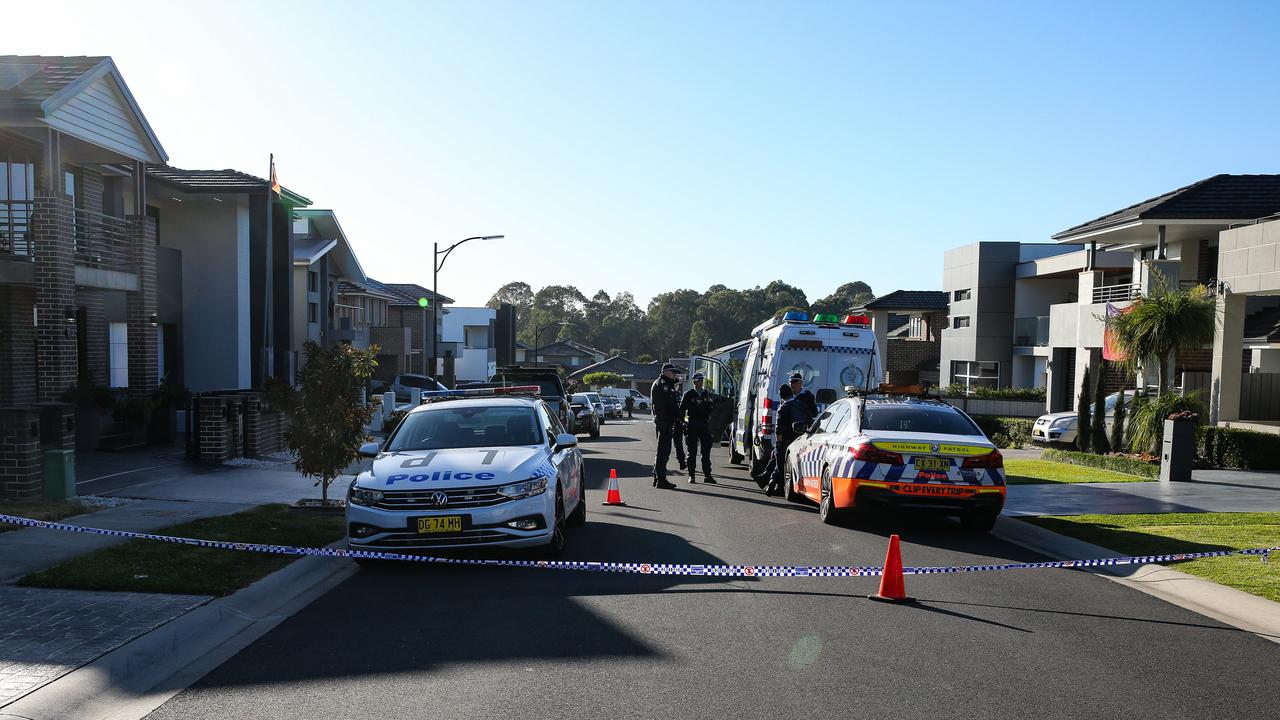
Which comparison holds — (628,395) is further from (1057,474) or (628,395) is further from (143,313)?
(1057,474)

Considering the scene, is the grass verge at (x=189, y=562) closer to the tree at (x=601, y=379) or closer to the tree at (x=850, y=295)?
the tree at (x=601, y=379)

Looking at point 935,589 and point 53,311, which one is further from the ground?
point 53,311

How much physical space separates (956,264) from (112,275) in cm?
3681

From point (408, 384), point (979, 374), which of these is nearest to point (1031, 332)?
point (979, 374)

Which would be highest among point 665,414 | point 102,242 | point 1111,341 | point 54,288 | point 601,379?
point 102,242

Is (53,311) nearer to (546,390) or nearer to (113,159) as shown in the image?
(113,159)

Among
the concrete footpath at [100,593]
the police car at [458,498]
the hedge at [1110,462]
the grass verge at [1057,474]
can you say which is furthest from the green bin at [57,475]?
the hedge at [1110,462]

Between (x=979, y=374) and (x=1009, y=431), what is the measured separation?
15.3m

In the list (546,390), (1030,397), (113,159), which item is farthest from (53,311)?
(1030,397)

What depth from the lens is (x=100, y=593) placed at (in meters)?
7.39

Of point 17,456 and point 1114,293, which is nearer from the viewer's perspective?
point 17,456

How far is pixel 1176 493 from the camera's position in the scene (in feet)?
49.5

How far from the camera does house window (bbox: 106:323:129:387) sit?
67.8ft

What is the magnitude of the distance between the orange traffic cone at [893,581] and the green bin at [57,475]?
9.32 m
